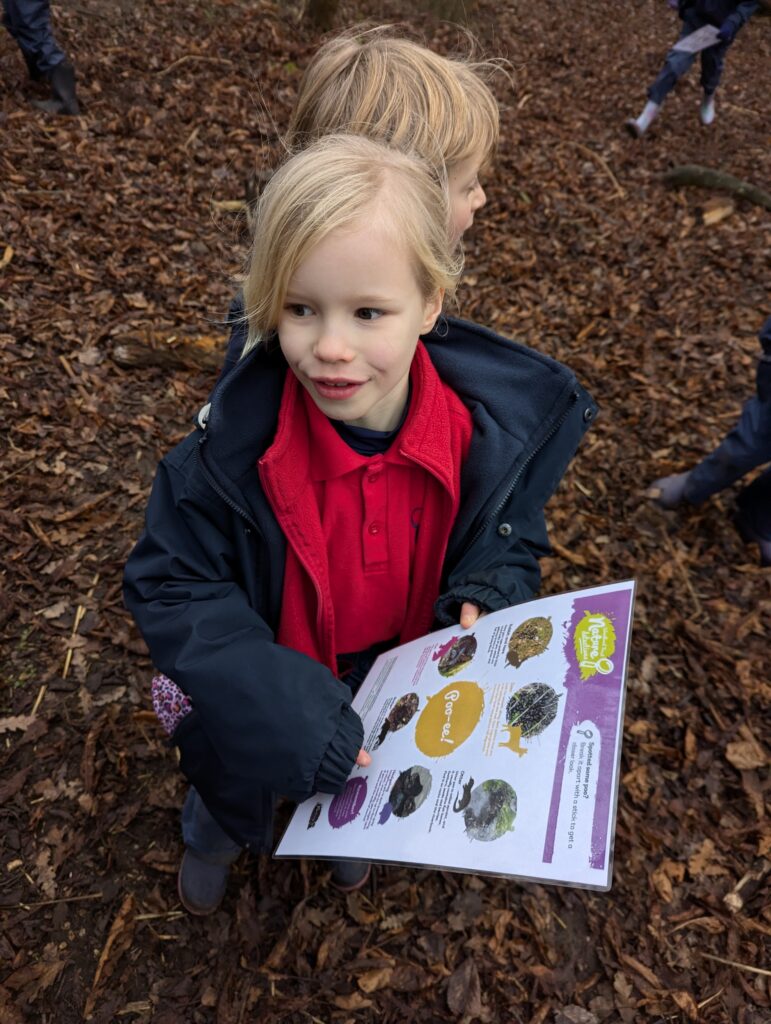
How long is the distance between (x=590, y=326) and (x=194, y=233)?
3.20 meters

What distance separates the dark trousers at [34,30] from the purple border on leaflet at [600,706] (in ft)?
20.8

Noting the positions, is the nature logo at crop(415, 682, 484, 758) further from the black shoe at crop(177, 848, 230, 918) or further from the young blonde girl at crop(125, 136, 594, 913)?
the black shoe at crop(177, 848, 230, 918)

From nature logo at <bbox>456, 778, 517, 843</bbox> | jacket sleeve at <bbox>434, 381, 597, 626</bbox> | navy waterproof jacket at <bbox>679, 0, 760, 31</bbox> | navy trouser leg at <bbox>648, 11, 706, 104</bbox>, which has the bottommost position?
nature logo at <bbox>456, 778, 517, 843</bbox>

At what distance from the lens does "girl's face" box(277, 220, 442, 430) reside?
1.42 m

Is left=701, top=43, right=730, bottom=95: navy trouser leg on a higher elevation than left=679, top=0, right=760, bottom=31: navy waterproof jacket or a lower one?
lower

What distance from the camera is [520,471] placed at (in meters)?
1.92

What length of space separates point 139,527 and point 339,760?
7.11 feet

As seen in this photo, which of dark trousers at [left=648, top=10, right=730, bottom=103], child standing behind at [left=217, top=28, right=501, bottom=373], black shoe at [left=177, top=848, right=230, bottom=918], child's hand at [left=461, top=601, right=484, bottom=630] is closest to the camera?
child's hand at [left=461, top=601, right=484, bottom=630]

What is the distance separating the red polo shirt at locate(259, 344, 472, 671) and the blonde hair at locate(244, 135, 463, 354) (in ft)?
0.94

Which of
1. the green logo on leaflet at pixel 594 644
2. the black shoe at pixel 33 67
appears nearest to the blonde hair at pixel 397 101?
the green logo on leaflet at pixel 594 644

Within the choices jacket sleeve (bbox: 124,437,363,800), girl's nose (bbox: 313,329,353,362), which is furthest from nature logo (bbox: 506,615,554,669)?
girl's nose (bbox: 313,329,353,362)

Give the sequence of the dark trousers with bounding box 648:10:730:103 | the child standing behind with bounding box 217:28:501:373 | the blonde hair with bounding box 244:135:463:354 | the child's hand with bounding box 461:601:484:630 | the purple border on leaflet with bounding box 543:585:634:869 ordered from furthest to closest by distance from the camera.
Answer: the dark trousers with bounding box 648:10:730:103 < the child standing behind with bounding box 217:28:501:373 < the child's hand with bounding box 461:601:484:630 < the blonde hair with bounding box 244:135:463:354 < the purple border on leaflet with bounding box 543:585:634:869

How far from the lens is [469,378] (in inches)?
77.8

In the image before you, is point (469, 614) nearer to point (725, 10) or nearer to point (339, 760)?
point (339, 760)
